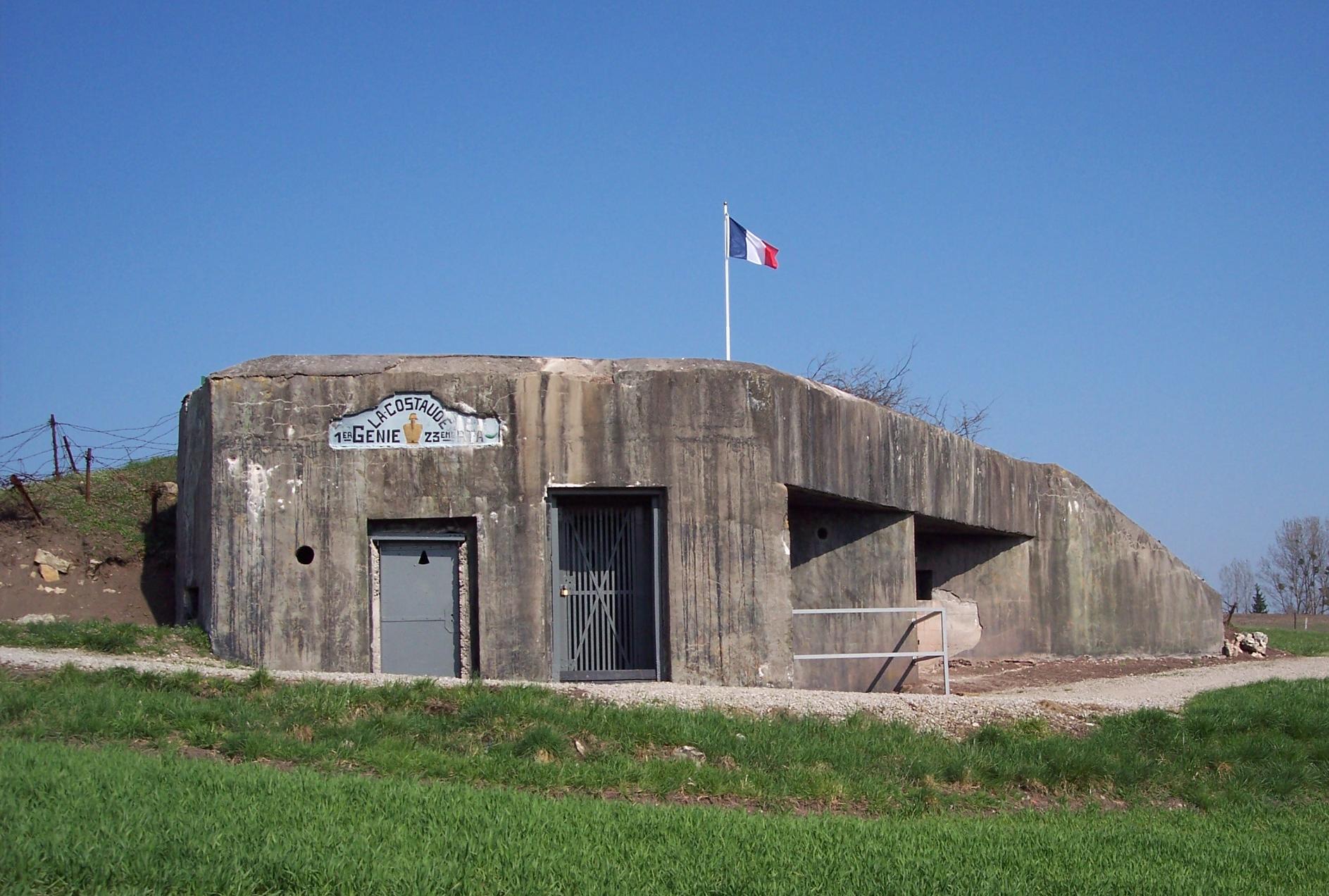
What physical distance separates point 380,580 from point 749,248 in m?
7.64

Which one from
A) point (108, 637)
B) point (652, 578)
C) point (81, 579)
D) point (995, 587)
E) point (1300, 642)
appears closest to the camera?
point (108, 637)

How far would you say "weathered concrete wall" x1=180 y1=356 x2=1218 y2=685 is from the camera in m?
13.7

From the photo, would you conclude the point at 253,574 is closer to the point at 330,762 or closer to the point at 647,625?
the point at 647,625

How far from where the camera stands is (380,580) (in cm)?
1388

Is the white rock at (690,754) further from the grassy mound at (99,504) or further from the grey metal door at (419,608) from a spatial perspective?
the grassy mound at (99,504)

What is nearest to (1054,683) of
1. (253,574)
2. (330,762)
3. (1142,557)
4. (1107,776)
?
(1142,557)

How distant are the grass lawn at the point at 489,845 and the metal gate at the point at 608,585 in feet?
18.2

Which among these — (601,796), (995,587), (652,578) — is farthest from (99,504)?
(995,587)

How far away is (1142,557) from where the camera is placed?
21.8 metres

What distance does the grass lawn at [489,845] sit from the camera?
6.29 meters

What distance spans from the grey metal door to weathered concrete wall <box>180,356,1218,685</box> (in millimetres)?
260

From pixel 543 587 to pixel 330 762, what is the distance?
506cm

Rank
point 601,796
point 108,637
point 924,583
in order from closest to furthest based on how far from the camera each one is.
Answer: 1. point 601,796
2. point 108,637
3. point 924,583

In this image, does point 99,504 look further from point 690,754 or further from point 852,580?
point 690,754
